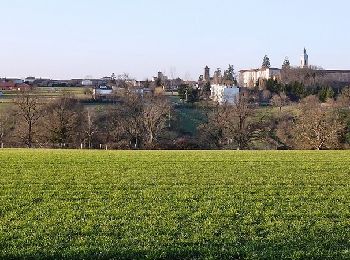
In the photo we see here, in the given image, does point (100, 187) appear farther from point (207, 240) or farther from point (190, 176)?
point (207, 240)

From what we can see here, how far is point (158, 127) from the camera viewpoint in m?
71.4

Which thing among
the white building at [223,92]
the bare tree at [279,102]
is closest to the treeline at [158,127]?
the bare tree at [279,102]

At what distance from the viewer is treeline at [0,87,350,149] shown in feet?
211

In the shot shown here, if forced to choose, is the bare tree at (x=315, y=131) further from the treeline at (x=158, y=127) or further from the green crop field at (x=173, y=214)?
the green crop field at (x=173, y=214)

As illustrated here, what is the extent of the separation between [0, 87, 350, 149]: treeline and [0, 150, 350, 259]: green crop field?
125 ft

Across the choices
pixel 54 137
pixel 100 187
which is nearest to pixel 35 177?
pixel 100 187

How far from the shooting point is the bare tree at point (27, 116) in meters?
67.9

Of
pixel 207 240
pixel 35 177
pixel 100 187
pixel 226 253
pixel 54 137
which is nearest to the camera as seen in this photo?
pixel 226 253

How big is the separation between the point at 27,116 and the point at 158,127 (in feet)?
55.8

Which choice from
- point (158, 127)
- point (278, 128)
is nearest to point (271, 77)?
point (278, 128)

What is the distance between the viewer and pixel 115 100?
298 ft

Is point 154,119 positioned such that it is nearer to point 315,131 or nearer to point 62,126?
point 62,126

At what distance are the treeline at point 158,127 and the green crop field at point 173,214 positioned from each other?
3818 centimetres

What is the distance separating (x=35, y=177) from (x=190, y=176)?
22.6 ft
